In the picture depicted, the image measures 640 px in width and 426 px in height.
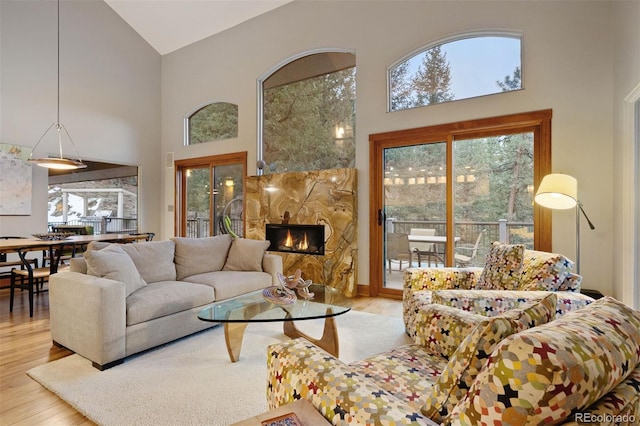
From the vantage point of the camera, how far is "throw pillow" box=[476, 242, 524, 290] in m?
2.55

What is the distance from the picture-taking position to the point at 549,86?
11.7 ft

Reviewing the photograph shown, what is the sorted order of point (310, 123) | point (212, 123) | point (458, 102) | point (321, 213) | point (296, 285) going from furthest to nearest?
point (212, 123)
point (310, 123)
point (321, 213)
point (458, 102)
point (296, 285)

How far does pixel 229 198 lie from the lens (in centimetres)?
642

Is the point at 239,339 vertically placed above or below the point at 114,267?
below

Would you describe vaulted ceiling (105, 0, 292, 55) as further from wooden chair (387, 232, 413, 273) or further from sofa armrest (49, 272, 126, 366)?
sofa armrest (49, 272, 126, 366)

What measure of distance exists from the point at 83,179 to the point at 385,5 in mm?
6310

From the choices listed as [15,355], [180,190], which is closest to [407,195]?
[15,355]

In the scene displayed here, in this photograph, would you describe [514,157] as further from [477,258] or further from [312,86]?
[312,86]

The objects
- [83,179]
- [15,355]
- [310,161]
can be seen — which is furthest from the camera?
[83,179]

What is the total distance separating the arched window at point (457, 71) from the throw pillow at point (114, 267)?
3.74 metres

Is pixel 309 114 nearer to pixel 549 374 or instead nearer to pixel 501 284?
pixel 501 284

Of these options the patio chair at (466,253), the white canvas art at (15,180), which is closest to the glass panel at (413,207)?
the patio chair at (466,253)

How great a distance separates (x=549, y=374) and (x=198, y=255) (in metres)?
3.56

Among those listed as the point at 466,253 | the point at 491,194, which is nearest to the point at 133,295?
the point at 466,253
